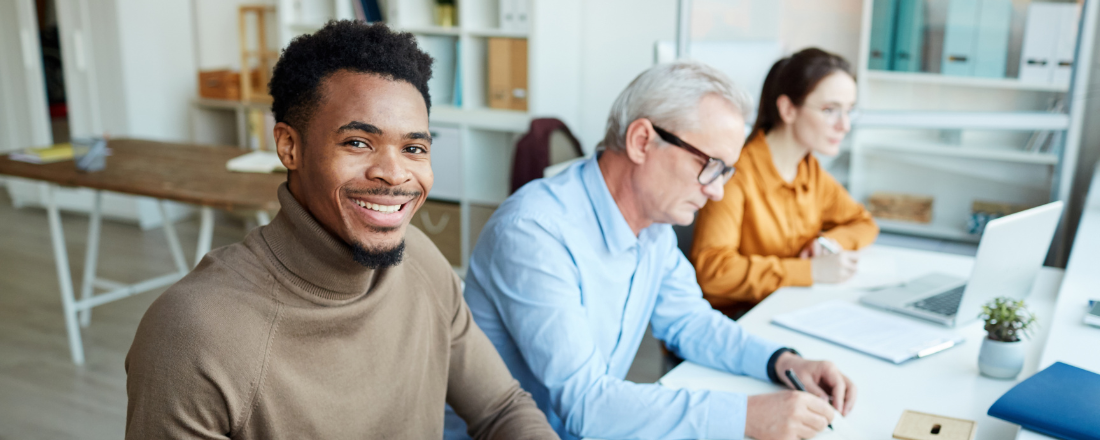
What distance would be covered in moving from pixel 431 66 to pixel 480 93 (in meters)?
3.04

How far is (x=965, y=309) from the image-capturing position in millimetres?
1679

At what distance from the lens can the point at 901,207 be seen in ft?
11.0

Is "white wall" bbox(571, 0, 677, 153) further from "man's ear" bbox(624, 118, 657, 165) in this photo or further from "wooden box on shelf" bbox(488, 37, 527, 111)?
"man's ear" bbox(624, 118, 657, 165)

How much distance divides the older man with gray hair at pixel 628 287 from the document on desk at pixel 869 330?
201mm

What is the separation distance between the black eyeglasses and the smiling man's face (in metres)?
0.63

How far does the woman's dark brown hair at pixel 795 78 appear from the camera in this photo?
7.23 feet

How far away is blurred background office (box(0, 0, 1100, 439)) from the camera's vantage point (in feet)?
9.68

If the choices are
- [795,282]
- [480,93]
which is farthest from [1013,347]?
[480,93]

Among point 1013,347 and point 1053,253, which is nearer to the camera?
point 1013,347

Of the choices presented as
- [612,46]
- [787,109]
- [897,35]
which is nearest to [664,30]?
[612,46]

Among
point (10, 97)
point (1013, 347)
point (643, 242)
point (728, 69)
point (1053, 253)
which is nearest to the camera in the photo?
point (1013, 347)

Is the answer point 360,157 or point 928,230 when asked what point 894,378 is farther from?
point 928,230

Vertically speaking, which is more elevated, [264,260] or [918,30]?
[918,30]

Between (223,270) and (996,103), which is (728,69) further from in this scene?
(223,270)
